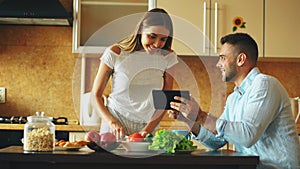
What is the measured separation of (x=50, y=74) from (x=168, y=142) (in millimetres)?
2293

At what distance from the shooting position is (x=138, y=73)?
10.1 ft

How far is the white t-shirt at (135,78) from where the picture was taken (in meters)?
2.98

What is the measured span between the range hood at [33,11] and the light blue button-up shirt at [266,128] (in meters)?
2.01

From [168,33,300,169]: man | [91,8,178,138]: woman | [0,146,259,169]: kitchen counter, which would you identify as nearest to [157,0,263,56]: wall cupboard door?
[91,8,178,138]: woman

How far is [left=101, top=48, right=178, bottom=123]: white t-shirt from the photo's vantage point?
298cm

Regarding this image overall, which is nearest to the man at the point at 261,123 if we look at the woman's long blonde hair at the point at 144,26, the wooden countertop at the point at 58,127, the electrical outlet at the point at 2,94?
the woman's long blonde hair at the point at 144,26

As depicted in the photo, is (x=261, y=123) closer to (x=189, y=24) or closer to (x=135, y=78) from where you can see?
(x=135, y=78)

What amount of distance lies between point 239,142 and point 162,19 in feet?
3.12

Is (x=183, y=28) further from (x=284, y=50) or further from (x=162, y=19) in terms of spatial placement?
(x=162, y=19)

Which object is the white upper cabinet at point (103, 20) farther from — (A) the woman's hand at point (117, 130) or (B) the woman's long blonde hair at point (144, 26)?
(A) the woman's hand at point (117, 130)

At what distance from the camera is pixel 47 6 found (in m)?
4.04

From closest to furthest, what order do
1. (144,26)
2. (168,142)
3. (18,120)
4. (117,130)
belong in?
(168,142)
(117,130)
(144,26)
(18,120)

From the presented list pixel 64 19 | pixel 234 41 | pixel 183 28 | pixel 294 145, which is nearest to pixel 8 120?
pixel 64 19

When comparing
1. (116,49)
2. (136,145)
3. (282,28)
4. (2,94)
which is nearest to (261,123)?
(136,145)
